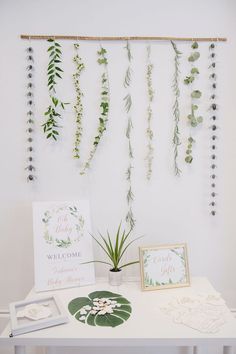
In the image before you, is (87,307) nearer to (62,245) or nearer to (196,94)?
(62,245)

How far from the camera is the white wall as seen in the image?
1.63m

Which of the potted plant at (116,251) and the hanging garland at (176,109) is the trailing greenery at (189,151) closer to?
the hanging garland at (176,109)

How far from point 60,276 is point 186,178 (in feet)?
2.68

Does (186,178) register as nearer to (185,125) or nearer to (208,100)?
(185,125)

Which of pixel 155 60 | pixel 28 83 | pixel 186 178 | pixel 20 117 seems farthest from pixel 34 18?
pixel 186 178

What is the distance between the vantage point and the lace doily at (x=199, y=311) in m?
1.23

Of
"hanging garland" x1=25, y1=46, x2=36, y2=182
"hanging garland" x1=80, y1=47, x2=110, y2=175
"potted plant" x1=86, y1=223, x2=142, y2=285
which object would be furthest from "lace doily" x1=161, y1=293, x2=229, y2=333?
"hanging garland" x1=25, y1=46, x2=36, y2=182

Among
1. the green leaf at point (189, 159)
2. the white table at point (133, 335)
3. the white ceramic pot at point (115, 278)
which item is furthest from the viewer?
the green leaf at point (189, 159)

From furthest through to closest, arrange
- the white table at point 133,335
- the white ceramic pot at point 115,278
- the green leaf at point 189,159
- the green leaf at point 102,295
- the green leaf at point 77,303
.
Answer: the green leaf at point 189,159
the white ceramic pot at point 115,278
the green leaf at point 102,295
the green leaf at point 77,303
the white table at point 133,335

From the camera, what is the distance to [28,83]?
1.65 m

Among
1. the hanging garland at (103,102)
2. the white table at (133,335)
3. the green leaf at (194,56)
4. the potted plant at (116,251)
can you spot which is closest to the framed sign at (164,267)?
the potted plant at (116,251)

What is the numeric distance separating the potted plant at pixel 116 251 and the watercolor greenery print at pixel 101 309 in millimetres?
101

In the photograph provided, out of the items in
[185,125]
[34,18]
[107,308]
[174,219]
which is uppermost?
[34,18]

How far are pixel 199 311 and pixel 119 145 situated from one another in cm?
88
